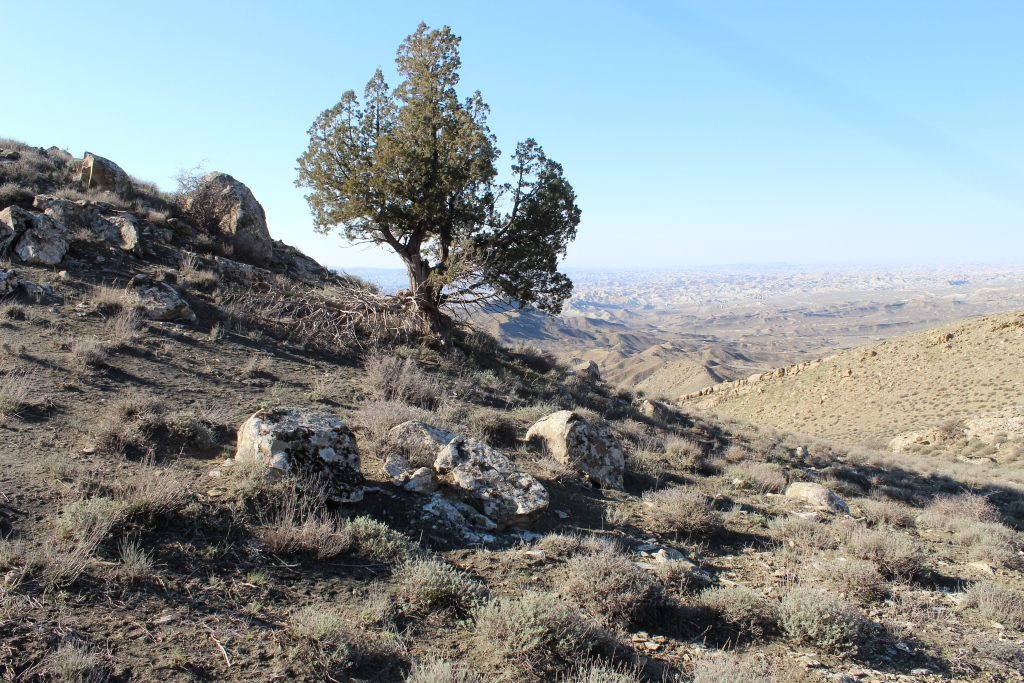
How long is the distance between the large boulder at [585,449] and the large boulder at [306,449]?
12.0ft

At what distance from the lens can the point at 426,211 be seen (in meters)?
13.2

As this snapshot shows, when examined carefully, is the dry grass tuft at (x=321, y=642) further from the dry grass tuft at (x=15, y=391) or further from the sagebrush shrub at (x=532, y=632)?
the dry grass tuft at (x=15, y=391)

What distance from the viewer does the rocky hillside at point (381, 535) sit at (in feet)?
11.1

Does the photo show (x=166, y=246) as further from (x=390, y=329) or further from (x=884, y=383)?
(x=884, y=383)

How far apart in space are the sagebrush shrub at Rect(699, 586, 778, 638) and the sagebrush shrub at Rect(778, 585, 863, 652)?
11 centimetres

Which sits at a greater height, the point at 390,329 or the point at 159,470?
the point at 390,329

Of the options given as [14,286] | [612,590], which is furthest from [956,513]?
[14,286]

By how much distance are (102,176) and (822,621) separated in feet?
63.7

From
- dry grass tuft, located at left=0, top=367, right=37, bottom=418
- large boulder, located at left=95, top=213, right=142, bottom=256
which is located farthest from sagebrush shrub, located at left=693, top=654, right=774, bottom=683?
large boulder, located at left=95, top=213, right=142, bottom=256

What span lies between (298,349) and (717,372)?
61950 mm

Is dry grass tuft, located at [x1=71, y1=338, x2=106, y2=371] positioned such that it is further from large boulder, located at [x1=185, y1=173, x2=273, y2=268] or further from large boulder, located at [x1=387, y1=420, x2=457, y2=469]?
large boulder, located at [x1=185, y1=173, x2=273, y2=268]

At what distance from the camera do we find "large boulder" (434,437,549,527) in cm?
591

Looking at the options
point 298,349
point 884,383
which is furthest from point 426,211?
point 884,383

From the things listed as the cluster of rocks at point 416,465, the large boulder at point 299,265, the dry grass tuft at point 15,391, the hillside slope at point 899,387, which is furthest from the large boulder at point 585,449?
the hillside slope at point 899,387
